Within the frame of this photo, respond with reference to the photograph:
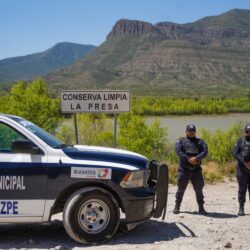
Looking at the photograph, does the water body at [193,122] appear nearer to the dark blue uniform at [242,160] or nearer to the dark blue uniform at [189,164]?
the dark blue uniform at [242,160]

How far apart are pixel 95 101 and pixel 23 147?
441cm

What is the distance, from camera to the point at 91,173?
6449mm

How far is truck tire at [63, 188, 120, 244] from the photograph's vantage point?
640 centimetres

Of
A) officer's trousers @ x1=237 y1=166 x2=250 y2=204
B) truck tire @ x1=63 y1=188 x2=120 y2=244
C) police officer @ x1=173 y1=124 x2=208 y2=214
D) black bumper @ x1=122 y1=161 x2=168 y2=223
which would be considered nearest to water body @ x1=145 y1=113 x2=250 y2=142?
officer's trousers @ x1=237 y1=166 x2=250 y2=204

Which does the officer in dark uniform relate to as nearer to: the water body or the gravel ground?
the gravel ground

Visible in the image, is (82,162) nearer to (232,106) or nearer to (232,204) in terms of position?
(232,204)

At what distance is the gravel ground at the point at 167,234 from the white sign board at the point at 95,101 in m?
2.63

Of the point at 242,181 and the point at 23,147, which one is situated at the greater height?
the point at 23,147

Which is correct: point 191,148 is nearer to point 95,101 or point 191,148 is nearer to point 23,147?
point 95,101

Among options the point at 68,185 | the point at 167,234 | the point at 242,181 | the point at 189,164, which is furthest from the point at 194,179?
the point at 68,185

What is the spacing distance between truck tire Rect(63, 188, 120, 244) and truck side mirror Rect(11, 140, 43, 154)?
78 cm

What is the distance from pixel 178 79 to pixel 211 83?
1099 centimetres

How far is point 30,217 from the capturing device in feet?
20.9

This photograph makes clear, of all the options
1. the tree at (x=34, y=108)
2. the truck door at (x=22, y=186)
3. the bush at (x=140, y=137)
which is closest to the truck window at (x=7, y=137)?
the truck door at (x=22, y=186)
